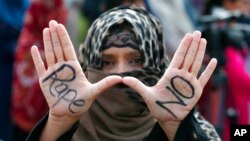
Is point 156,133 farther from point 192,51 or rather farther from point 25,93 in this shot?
point 25,93

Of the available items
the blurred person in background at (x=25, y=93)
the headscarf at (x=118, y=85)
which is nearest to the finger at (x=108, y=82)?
the headscarf at (x=118, y=85)

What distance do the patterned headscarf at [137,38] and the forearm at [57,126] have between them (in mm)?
424

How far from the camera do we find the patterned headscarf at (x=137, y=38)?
4.05 metres

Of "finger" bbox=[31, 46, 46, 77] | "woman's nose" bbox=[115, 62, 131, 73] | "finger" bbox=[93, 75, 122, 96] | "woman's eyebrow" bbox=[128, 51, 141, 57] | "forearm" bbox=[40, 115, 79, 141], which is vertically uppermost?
"finger" bbox=[31, 46, 46, 77]

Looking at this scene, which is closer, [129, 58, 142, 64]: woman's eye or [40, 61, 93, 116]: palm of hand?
[40, 61, 93, 116]: palm of hand

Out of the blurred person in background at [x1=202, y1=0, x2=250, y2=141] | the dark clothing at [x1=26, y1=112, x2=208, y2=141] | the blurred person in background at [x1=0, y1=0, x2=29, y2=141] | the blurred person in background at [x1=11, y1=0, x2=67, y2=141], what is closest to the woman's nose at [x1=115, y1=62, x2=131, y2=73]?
the dark clothing at [x1=26, y1=112, x2=208, y2=141]

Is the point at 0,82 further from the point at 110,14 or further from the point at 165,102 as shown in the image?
the point at 165,102

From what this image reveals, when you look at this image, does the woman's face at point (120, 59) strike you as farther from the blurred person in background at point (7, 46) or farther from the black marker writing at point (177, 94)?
the blurred person in background at point (7, 46)

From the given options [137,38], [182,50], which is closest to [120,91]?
[137,38]

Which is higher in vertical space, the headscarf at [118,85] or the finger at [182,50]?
the finger at [182,50]

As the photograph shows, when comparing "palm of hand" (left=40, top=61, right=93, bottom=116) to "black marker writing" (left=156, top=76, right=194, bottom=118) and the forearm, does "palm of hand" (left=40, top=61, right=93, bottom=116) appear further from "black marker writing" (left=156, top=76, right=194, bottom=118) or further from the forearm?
"black marker writing" (left=156, top=76, right=194, bottom=118)

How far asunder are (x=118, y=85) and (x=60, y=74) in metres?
0.41

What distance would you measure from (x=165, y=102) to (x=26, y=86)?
251cm

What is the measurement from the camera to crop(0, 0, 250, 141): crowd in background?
5.86m
